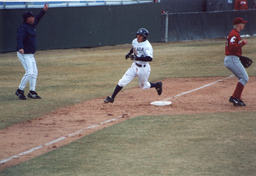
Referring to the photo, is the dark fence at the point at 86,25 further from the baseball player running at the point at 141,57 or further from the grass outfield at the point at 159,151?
the grass outfield at the point at 159,151

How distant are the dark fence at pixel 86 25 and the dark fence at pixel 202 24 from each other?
3.35 feet

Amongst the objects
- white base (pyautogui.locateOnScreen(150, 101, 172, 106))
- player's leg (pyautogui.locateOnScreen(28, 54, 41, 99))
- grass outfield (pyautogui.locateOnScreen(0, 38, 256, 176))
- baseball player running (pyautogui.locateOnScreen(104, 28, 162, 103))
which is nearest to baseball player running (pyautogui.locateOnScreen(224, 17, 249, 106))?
grass outfield (pyautogui.locateOnScreen(0, 38, 256, 176))

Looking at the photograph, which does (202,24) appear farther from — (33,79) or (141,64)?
(141,64)

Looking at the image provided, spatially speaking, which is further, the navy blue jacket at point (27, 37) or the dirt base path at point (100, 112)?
the navy blue jacket at point (27, 37)

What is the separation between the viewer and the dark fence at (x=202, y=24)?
28391 mm

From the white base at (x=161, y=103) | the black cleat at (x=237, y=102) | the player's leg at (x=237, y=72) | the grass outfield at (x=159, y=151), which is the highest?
the player's leg at (x=237, y=72)

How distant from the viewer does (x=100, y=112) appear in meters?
10.9

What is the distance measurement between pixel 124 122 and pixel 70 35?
1581cm

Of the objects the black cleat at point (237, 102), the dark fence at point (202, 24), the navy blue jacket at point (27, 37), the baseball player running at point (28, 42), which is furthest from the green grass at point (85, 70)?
Result: the black cleat at point (237, 102)

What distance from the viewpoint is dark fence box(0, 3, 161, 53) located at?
22.9 metres

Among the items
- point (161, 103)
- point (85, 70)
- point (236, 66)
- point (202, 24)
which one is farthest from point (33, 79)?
point (202, 24)

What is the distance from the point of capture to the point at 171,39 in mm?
28516

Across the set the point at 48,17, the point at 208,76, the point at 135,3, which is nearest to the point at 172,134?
the point at 208,76

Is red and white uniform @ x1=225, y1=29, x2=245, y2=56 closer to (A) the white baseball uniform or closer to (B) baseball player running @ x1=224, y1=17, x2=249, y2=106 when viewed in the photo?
(B) baseball player running @ x1=224, y1=17, x2=249, y2=106
